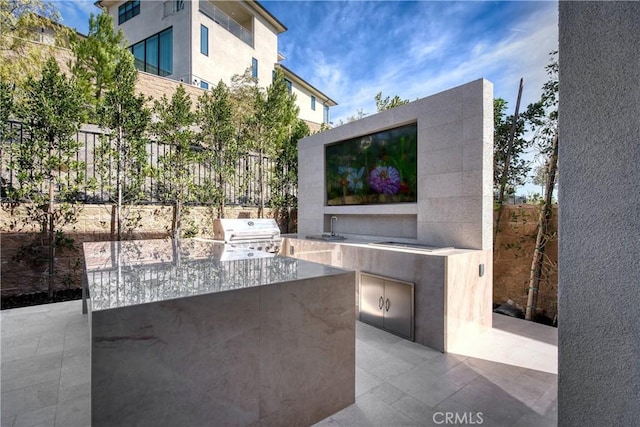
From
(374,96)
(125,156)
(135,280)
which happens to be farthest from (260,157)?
(135,280)

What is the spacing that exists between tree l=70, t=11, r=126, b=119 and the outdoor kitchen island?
7.97 m

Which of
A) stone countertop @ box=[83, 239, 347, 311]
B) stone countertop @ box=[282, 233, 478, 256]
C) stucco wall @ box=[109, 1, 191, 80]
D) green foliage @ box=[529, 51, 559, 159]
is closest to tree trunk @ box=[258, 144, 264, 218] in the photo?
stone countertop @ box=[282, 233, 478, 256]

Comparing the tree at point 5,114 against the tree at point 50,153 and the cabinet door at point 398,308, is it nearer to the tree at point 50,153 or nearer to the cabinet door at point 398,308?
the tree at point 50,153

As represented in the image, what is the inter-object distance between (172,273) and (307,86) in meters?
17.0

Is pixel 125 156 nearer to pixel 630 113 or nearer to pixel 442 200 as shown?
pixel 442 200

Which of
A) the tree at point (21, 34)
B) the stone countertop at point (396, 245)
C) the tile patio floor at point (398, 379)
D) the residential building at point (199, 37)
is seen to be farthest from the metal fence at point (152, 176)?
the residential building at point (199, 37)

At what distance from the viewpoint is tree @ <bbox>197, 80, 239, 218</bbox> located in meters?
6.59

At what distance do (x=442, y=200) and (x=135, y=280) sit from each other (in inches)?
147

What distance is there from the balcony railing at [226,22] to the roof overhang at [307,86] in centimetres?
190

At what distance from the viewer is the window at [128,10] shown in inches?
484

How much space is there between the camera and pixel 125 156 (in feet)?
18.2

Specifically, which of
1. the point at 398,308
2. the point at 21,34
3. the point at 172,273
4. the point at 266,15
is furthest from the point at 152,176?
the point at 266,15

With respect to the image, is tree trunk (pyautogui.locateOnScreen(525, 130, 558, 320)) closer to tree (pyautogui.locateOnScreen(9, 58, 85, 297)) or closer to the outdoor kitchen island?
the outdoor kitchen island

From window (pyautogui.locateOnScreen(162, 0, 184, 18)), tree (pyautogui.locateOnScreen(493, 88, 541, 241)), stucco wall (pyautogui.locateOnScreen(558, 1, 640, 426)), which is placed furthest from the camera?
window (pyautogui.locateOnScreen(162, 0, 184, 18))
